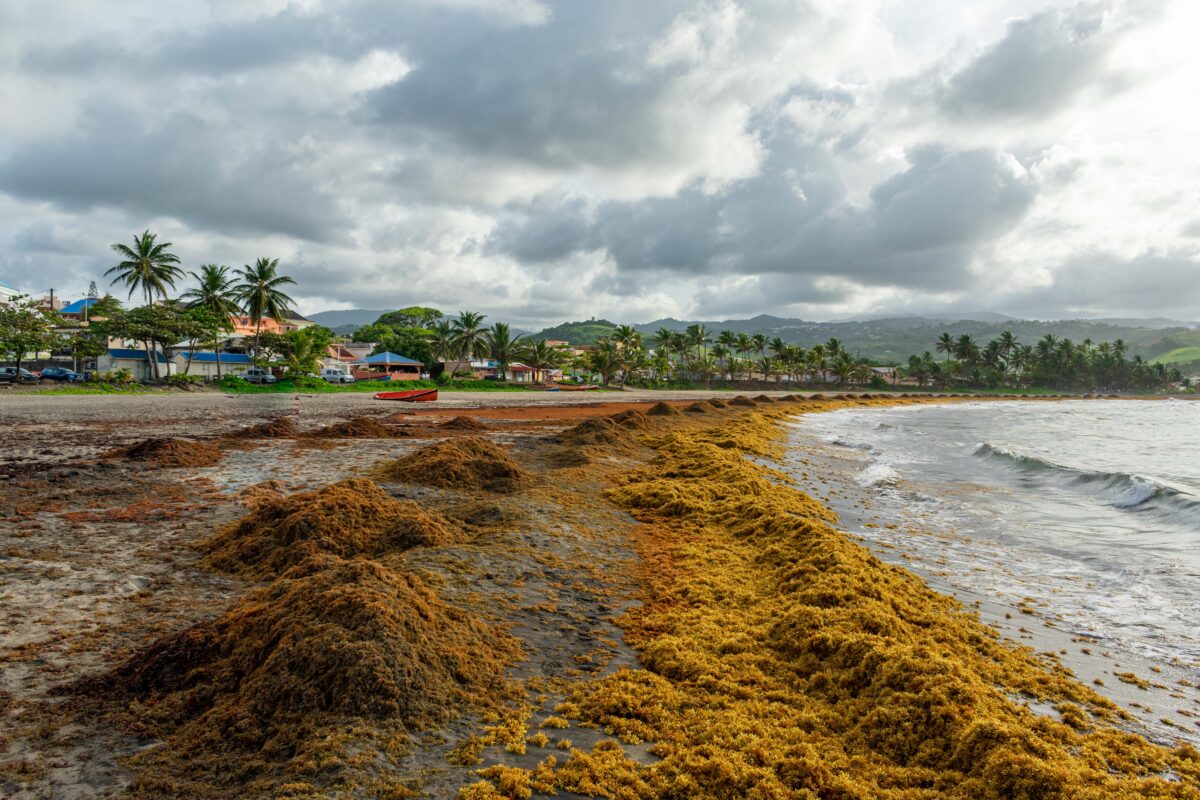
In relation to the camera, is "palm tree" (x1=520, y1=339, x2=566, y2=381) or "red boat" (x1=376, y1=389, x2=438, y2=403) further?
"palm tree" (x1=520, y1=339, x2=566, y2=381)


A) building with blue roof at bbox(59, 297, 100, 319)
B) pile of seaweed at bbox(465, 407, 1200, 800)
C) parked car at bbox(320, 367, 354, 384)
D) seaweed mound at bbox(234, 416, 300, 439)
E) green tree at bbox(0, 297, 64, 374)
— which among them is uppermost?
building with blue roof at bbox(59, 297, 100, 319)

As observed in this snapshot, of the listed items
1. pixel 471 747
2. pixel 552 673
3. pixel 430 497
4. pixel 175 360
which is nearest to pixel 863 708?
pixel 552 673

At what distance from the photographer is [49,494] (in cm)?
1007

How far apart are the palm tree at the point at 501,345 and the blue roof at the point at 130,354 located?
114ft

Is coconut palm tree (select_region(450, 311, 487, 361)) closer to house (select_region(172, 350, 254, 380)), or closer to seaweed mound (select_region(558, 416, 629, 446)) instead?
house (select_region(172, 350, 254, 380))

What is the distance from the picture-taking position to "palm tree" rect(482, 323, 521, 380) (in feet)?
247

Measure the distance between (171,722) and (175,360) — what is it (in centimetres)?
7279

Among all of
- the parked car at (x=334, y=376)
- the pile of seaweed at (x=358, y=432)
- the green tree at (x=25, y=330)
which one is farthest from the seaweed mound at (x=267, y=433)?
the parked car at (x=334, y=376)

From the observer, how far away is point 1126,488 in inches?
584

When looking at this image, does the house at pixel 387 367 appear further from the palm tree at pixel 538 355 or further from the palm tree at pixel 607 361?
the palm tree at pixel 607 361

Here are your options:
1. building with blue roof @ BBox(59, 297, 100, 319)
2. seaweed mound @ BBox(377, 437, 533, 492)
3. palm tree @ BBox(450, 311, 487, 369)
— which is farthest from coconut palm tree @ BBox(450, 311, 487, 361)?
seaweed mound @ BBox(377, 437, 533, 492)

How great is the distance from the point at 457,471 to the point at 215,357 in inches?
2588

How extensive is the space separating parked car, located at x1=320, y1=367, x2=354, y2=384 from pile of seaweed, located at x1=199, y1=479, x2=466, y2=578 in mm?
58945

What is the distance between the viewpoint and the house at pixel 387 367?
7306 centimetres
